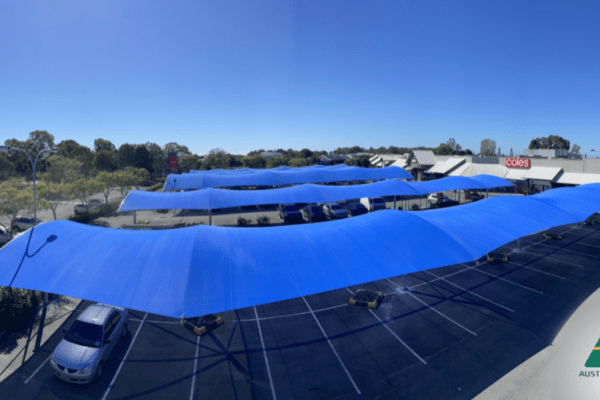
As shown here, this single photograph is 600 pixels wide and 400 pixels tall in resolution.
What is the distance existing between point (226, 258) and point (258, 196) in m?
20.0

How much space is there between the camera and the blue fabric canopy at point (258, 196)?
28828 millimetres

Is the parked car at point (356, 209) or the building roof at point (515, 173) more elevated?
the building roof at point (515, 173)

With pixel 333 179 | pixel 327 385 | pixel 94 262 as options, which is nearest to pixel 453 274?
pixel 327 385

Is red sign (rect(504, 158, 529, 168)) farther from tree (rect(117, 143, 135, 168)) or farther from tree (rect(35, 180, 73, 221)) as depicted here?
tree (rect(117, 143, 135, 168))

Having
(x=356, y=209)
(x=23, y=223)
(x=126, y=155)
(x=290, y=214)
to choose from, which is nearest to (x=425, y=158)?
(x=356, y=209)

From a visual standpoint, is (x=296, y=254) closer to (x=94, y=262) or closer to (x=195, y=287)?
(x=195, y=287)

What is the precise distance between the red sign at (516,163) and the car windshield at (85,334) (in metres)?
61.4

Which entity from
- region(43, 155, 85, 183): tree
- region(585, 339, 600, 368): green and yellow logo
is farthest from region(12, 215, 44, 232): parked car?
region(585, 339, 600, 368): green and yellow logo

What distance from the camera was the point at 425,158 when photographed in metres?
70.2

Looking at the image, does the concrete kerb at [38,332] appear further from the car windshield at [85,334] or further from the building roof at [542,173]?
the building roof at [542,173]

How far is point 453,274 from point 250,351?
13.7m

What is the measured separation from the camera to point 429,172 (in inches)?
2682

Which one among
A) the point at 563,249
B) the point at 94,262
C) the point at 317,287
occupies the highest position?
the point at 94,262

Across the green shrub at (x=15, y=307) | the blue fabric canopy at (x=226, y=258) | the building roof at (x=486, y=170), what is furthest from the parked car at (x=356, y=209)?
the building roof at (x=486, y=170)
